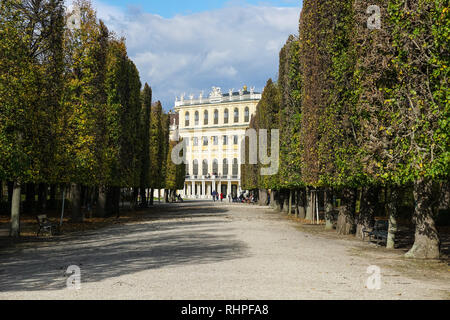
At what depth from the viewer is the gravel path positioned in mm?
8328

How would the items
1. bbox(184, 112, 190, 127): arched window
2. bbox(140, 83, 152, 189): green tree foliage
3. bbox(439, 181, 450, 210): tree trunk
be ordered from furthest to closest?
bbox(184, 112, 190, 127): arched window, bbox(140, 83, 152, 189): green tree foliage, bbox(439, 181, 450, 210): tree trunk

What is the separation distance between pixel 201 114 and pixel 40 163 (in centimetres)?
9325

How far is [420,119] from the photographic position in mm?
12172

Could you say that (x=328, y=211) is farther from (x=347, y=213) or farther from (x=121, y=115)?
(x=121, y=115)

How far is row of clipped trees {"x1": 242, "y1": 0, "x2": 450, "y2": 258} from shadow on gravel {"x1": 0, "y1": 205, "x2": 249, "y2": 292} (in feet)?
15.4

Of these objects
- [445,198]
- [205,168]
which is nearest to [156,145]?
[445,198]

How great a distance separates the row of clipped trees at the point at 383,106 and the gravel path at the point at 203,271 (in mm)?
2263

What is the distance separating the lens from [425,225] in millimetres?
13555

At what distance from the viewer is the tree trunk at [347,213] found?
20.2m

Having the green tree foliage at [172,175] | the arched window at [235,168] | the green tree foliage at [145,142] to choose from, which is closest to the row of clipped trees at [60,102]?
the green tree foliage at [145,142]

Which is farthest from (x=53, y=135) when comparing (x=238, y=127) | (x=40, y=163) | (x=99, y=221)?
(x=238, y=127)

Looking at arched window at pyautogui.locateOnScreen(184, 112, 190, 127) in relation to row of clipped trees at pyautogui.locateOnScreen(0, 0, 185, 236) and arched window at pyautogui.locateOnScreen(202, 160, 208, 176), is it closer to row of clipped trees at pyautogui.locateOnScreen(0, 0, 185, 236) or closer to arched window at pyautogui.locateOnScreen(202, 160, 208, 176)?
arched window at pyautogui.locateOnScreen(202, 160, 208, 176)

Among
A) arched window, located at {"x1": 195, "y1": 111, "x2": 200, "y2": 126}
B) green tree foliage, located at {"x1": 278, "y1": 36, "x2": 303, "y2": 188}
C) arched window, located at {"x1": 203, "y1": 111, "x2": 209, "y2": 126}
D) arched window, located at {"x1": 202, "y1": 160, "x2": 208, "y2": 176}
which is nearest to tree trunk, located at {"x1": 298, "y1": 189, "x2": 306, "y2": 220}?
green tree foliage, located at {"x1": 278, "y1": 36, "x2": 303, "y2": 188}

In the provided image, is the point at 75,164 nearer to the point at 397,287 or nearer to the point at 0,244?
the point at 0,244
